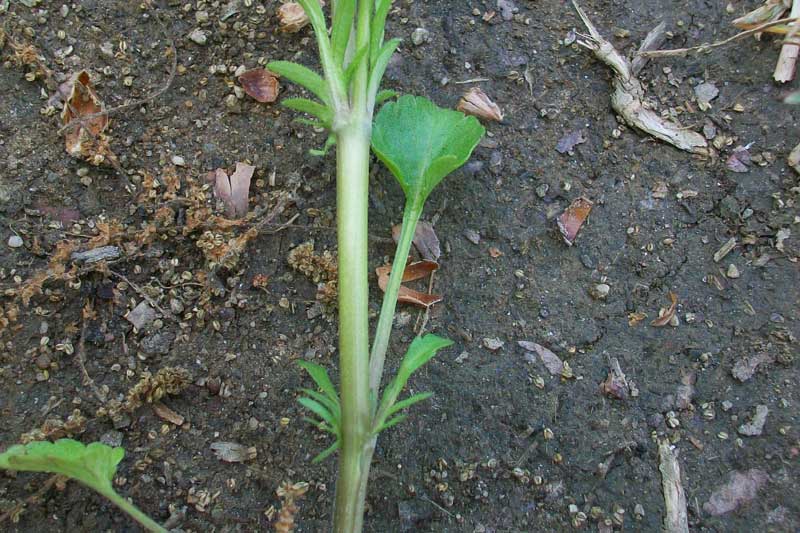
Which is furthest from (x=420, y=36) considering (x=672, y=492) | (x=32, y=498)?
(x=32, y=498)

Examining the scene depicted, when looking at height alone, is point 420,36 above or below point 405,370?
above

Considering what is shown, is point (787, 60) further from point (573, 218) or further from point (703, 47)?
point (573, 218)

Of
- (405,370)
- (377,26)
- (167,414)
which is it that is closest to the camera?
(405,370)

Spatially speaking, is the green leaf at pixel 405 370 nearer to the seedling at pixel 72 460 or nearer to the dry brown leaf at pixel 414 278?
the dry brown leaf at pixel 414 278

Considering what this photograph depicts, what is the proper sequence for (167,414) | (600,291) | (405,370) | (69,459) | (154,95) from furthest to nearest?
(154,95) < (600,291) < (167,414) < (405,370) < (69,459)

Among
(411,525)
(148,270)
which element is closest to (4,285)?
(148,270)

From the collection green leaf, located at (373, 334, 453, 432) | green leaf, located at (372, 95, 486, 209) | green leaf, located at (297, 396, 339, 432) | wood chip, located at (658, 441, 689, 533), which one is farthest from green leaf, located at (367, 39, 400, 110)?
wood chip, located at (658, 441, 689, 533)

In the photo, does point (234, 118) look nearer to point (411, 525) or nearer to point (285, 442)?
point (285, 442)

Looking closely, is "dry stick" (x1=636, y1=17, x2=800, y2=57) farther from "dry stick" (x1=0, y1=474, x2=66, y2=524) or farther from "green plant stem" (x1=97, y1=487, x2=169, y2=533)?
"dry stick" (x1=0, y1=474, x2=66, y2=524)
